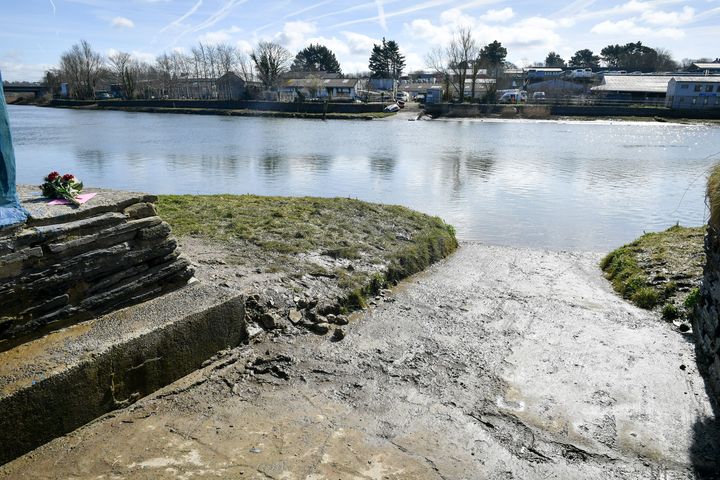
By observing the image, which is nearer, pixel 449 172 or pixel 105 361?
pixel 105 361

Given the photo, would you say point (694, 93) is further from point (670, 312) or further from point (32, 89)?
point (32, 89)

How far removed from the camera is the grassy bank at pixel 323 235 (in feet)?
32.7

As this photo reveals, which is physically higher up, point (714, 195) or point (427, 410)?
point (714, 195)

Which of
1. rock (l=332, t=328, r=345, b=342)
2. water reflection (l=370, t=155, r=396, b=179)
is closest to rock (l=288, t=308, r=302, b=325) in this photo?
rock (l=332, t=328, r=345, b=342)

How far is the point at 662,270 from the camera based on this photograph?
11430 mm

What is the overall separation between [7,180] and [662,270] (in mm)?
11343

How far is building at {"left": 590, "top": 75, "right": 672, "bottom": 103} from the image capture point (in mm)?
96062

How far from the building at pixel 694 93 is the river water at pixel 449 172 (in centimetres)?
4534

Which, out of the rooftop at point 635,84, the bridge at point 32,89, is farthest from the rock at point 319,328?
the bridge at point 32,89

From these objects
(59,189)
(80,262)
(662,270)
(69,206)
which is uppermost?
(59,189)

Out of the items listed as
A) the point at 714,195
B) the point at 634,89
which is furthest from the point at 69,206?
the point at 634,89

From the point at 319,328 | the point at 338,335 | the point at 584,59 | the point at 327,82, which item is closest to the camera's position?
the point at 338,335

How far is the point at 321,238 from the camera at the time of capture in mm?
11562

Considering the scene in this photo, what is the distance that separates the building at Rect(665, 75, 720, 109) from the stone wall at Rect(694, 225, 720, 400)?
9389cm
